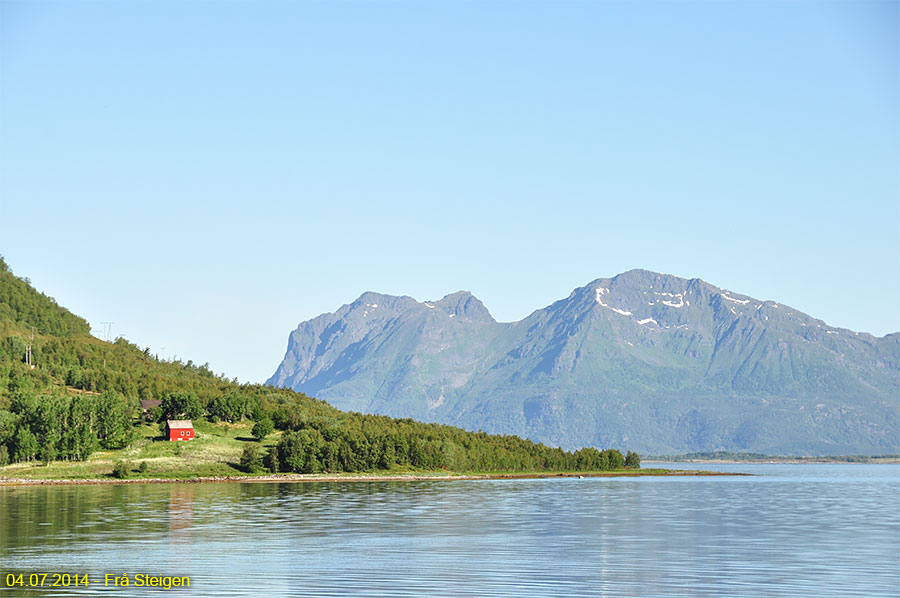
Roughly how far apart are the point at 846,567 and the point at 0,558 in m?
60.9

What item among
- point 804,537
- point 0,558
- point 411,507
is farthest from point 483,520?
point 0,558

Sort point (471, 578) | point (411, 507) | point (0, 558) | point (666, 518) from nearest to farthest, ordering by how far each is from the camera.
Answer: point (471, 578), point (0, 558), point (666, 518), point (411, 507)

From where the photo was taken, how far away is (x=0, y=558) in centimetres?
7725

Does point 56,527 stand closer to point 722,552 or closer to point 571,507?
point 722,552

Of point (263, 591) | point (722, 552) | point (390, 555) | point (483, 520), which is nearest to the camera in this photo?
point (263, 591)

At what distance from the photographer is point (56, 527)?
4040 inches

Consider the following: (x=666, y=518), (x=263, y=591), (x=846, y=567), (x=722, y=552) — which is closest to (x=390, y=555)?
(x=263, y=591)

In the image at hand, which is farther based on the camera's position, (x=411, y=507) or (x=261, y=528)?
(x=411, y=507)

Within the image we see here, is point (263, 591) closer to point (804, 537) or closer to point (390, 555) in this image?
point (390, 555)

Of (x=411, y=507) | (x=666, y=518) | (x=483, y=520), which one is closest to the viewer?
(x=483, y=520)

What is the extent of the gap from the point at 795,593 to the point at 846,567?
15659 mm

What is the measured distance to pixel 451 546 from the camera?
302 feet

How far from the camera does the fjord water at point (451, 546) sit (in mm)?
69562

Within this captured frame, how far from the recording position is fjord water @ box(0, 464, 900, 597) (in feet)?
228
